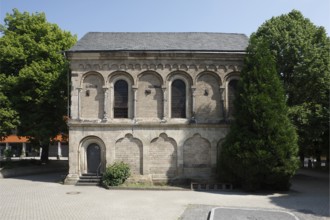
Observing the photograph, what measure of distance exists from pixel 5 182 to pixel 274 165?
16570 mm

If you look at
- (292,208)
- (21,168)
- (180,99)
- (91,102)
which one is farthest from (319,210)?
(21,168)

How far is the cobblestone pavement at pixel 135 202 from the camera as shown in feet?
39.1

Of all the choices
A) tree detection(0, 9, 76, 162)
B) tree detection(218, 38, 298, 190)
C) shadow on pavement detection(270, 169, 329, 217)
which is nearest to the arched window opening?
tree detection(218, 38, 298, 190)

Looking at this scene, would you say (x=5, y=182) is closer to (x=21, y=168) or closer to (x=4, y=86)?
(x=21, y=168)

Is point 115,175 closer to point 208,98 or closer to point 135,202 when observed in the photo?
point 135,202

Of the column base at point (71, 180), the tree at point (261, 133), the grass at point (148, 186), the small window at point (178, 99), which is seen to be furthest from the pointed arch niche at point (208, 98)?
the column base at point (71, 180)

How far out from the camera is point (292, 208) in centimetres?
1329

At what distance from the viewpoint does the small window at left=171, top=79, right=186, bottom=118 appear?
20.5 meters

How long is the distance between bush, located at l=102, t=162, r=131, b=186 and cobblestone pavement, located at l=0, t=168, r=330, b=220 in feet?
2.36

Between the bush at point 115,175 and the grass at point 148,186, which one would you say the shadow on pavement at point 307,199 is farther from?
the bush at point 115,175

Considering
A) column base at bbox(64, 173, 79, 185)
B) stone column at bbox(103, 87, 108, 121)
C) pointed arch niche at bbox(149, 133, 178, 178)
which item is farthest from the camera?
stone column at bbox(103, 87, 108, 121)

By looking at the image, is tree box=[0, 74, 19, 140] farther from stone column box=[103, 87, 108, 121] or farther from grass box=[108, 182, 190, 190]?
grass box=[108, 182, 190, 190]

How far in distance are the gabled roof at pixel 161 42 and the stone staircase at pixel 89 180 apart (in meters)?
7.97

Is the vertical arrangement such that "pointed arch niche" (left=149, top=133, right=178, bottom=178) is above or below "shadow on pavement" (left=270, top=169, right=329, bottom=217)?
above
